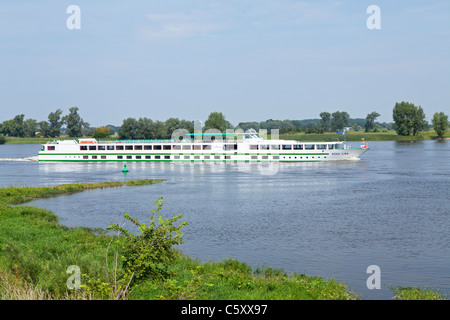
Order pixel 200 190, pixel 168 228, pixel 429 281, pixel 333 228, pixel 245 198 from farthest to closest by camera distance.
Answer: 1. pixel 200 190
2. pixel 245 198
3. pixel 333 228
4. pixel 429 281
5. pixel 168 228

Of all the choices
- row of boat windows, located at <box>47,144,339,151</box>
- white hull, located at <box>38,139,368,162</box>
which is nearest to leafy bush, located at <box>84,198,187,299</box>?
white hull, located at <box>38,139,368,162</box>

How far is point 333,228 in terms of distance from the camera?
30.9 meters

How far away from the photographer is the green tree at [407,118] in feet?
574

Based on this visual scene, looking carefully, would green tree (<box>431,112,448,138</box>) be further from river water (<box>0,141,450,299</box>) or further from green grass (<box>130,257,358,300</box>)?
green grass (<box>130,257,358,300</box>)

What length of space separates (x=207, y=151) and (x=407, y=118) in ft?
367

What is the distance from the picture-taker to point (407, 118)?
177 metres

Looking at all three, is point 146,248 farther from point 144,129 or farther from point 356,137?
point 356,137

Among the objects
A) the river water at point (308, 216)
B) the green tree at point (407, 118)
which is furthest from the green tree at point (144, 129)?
the green tree at point (407, 118)

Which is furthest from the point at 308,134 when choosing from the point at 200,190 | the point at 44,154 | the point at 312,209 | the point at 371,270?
the point at 371,270

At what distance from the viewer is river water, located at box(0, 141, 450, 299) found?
73.6 feet

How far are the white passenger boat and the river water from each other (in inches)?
789

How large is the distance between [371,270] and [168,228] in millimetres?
10881
